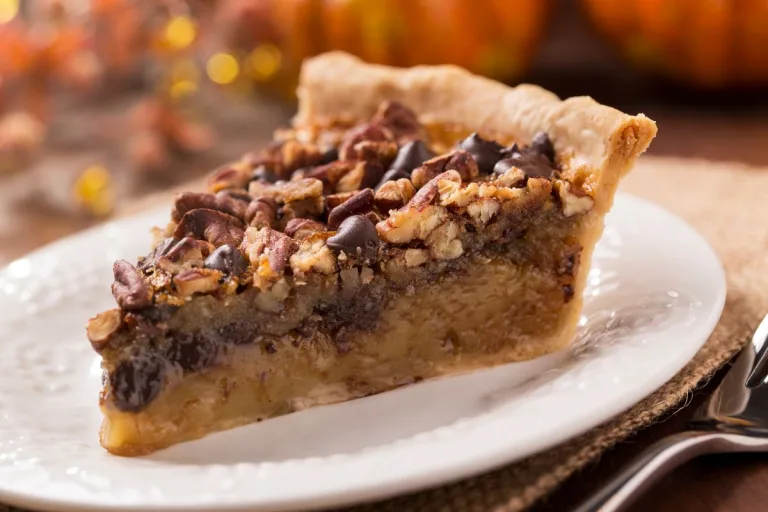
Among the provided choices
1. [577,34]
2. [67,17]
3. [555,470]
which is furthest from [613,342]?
[577,34]

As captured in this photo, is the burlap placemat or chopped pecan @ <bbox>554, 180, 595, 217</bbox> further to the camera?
chopped pecan @ <bbox>554, 180, 595, 217</bbox>

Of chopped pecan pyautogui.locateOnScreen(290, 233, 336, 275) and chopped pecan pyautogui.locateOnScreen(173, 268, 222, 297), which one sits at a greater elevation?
chopped pecan pyautogui.locateOnScreen(290, 233, 336, 275)

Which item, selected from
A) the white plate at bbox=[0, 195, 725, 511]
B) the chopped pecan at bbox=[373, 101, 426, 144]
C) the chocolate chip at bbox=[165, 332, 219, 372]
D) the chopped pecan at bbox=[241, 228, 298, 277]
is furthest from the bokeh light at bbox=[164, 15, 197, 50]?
the chocolate chip at bbox=[165, 332, 219, 372]

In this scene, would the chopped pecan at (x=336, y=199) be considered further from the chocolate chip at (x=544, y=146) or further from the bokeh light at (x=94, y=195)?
the bokeh light at (x=94, y=195)

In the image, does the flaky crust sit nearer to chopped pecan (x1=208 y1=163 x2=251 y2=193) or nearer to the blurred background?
chopped pecan (x1=208 y1=163 x2=251 y2=193)

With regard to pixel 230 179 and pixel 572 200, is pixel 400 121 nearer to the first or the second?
pixel 230 179

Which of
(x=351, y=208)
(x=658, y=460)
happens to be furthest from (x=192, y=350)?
(x=658, y=460)
